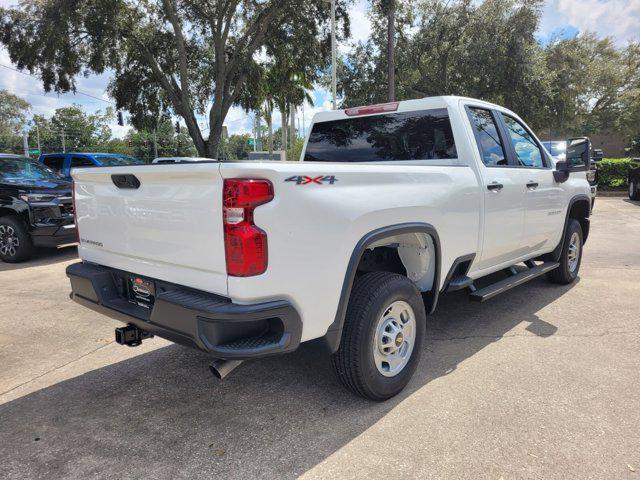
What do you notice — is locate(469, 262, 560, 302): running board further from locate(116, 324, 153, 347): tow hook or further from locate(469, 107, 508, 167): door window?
locate(116, 324, 153, 347): tow hook

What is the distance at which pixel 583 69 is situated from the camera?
21.9 metres

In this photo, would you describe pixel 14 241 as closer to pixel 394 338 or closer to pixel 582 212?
pixel 394 338

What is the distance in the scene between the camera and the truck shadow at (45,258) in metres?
7.67

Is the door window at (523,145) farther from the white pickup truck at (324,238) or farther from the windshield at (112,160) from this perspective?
the windshield at (112,160)

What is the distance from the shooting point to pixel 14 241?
7770 mm

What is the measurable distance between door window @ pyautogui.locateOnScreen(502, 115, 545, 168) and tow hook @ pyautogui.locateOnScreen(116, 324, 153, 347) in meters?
3.64

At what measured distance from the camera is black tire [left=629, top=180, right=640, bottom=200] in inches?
649

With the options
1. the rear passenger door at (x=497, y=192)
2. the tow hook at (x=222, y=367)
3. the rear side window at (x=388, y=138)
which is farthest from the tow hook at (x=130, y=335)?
the rear passenger door at (x=497, y=192)

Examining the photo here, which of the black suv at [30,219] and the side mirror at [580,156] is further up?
the side mirror at [580,156]

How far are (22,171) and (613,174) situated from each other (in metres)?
20.7

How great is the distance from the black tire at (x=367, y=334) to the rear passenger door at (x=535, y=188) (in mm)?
2092

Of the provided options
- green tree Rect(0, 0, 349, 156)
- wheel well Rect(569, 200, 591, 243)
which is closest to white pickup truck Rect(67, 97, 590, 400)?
wheel well Rect(569, 200, 591, 243)

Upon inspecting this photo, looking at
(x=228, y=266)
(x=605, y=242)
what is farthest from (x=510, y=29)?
(x=228, y=266)

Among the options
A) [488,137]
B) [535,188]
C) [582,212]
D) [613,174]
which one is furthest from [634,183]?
[488,137]
